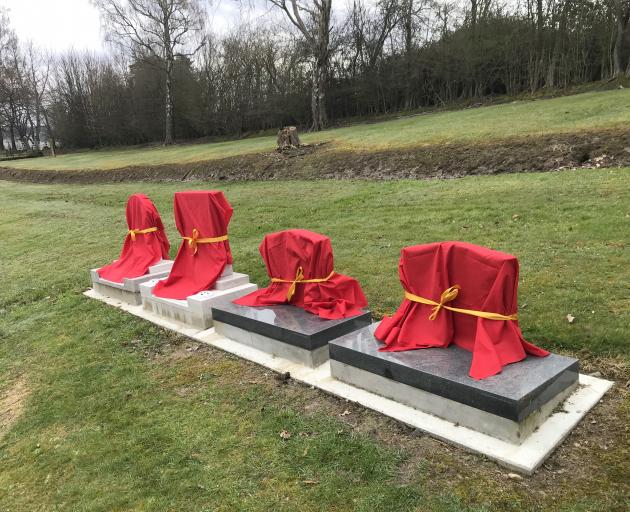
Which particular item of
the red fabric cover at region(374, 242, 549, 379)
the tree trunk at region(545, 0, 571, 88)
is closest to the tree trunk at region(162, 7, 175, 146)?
the tree trunk at region(545, 0, 571, 88)

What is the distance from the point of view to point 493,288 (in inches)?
126

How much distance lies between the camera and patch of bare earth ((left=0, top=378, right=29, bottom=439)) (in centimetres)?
412

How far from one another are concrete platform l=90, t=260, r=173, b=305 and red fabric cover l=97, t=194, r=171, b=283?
8cm

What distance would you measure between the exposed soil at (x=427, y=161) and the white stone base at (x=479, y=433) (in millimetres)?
8303

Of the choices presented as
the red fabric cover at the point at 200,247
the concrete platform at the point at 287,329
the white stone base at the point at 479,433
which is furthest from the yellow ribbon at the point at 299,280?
the red fabric cover at the point at 200,247

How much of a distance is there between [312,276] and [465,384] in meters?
1.87

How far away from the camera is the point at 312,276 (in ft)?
14.9

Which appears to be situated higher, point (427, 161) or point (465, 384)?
point (427, 161)

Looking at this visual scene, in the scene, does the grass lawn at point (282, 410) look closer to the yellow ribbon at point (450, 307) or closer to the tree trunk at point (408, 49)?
the yellow ribbon at point (450, 307)

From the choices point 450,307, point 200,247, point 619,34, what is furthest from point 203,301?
point 619,34

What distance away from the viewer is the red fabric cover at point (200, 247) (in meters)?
5.53

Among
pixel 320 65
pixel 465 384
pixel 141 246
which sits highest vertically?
pixel 320 65

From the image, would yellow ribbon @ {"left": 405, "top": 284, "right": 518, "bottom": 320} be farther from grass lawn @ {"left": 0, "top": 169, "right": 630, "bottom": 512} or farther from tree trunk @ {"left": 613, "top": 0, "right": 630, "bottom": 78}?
tree trunk @ {"left": 613, "top": 0, "right": 630, "bottom": 78}

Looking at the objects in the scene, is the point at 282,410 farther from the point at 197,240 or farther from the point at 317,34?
the point at 317,34
